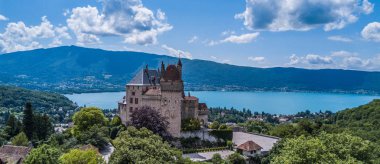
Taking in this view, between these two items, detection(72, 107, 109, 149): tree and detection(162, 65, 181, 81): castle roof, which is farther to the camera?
detection(162, 65, 181, 81): castle roof

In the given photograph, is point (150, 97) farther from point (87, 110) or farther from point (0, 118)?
point (0, 118)

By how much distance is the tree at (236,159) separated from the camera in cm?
3169

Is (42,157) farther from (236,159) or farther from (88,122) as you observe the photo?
(88,122)

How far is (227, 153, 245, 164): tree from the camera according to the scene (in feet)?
104

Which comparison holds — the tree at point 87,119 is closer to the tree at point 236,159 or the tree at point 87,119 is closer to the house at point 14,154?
the house at point 14,154

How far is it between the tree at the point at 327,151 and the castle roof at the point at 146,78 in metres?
20.0

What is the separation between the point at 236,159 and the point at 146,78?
42.2 ft

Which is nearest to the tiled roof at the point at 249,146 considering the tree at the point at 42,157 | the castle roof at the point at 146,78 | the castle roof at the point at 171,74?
the castle roof at the point at 171,74

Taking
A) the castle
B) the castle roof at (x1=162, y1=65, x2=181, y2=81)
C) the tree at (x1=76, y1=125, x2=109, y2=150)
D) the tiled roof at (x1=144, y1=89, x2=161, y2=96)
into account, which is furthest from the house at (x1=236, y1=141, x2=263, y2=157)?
the tree at (x1=76, y1=125, x2=109, y2=150)

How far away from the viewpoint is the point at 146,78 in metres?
39.1

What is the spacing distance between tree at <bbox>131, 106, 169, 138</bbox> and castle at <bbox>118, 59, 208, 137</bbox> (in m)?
1.12

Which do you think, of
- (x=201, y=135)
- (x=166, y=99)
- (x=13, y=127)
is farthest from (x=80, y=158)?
(x=13, y=127)

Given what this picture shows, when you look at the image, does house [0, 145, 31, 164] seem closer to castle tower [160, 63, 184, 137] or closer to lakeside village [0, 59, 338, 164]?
lakeside village [0, 59, 338, 164]

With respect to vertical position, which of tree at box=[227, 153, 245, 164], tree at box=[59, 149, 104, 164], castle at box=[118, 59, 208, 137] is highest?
castle at box=[118, 59, 208, 137]
